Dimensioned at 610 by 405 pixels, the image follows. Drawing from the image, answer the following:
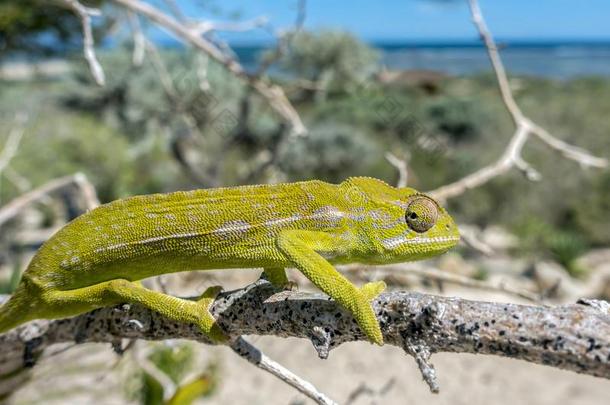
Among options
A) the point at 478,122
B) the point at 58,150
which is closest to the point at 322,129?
the point at 478,122

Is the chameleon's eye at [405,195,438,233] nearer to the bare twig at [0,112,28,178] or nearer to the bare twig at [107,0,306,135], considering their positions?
the bare twig at [107,0,306,135]

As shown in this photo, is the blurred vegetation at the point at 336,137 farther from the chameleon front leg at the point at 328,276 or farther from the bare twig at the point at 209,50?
the chameleon front leg at the point at 328,276

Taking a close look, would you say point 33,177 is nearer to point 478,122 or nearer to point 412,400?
point 412,400

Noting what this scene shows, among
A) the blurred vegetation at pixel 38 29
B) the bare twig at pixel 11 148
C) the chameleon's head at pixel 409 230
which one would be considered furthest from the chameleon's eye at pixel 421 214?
the blurred vegetation at pixel 38 29

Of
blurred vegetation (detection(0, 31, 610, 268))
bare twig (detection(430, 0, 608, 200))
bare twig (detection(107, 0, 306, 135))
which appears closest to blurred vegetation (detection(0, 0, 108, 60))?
blurred vegetation (detection(0, 31, 610, 268))

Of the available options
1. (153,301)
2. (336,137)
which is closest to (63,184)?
(153,301)
